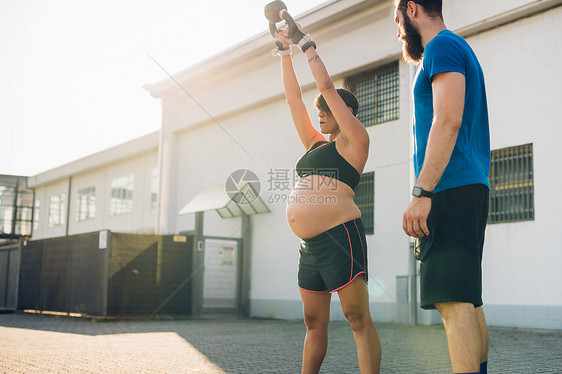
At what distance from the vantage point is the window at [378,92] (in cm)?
1079

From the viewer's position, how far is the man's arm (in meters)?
2.13

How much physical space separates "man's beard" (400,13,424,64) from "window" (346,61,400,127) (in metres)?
8.37

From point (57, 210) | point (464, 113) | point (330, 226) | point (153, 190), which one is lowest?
point (330, 226)

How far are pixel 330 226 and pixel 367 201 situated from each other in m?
8.36

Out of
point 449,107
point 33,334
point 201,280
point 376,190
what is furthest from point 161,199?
point 449,107

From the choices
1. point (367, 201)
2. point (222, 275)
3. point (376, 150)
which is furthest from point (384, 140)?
point (222, 275)

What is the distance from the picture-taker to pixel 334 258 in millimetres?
2775

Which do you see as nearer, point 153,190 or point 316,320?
point 316,320

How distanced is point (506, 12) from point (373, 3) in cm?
273

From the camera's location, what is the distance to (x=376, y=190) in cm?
1084

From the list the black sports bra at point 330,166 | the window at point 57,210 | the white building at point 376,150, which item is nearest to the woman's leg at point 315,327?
the black sports bra at point 330,166

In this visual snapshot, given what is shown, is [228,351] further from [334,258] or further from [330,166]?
[330,166]

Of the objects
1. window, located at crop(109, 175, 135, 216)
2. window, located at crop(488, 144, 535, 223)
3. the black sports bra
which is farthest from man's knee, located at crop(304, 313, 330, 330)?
window, located at crop(109, 175, 135, 216)

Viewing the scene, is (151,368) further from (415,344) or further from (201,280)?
(201,280)
